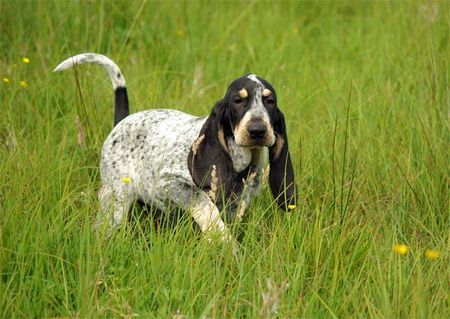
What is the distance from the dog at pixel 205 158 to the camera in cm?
453

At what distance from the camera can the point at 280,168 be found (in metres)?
4.76

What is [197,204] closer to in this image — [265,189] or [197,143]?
[197,143]

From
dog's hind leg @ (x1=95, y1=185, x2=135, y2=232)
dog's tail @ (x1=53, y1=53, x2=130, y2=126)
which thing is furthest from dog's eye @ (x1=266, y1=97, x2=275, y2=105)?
dog's tail @ (x1=53, y1=53, x2=130, y2=126)

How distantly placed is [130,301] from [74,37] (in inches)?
156

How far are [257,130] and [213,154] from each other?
1.31 feet

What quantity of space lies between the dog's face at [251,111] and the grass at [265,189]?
379mm

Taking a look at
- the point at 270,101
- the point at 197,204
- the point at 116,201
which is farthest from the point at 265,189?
the point at 116,201

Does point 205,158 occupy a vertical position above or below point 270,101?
below

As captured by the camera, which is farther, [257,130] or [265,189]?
[265,189]

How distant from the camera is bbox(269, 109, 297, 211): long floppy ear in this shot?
4.72 metres

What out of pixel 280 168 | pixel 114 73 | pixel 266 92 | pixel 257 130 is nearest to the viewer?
pixel 257 130

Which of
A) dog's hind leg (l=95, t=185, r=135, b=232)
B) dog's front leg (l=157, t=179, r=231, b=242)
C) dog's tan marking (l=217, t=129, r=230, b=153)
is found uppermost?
dog's tan marking (l=217, t=129, r=230, b=153)

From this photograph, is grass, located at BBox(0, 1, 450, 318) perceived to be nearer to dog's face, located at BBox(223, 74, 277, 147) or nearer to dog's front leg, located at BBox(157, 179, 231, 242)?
dog's front leg, located at BBox(157, 179, 231, 242)

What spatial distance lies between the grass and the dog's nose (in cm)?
38
